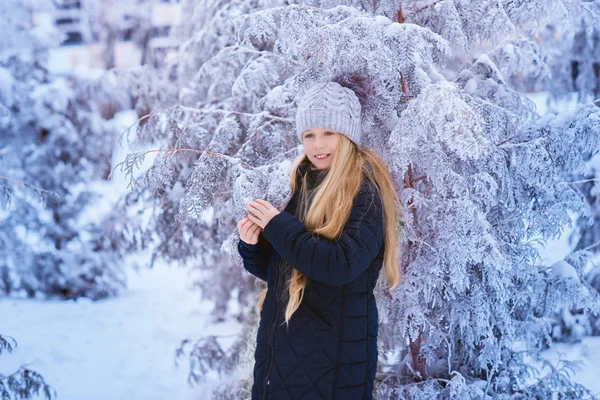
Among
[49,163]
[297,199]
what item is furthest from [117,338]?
[297,199]

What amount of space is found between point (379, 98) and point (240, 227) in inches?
39.1

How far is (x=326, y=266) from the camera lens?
205cm

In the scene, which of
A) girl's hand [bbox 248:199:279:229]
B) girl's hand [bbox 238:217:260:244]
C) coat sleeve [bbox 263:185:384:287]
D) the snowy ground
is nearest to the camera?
coat sleeve [bbox 263:185:384:287]

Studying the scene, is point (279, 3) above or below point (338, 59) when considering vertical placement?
above

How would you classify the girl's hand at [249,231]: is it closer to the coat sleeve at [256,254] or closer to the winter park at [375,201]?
the winter park at [375,201]

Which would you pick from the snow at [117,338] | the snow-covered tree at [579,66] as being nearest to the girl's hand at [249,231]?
the snow at [117,338]

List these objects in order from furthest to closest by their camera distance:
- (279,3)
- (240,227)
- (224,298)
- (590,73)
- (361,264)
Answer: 1. (224,298)
2. (590,73)
3. (279,3)
4. (240,227)
5. (361,264)

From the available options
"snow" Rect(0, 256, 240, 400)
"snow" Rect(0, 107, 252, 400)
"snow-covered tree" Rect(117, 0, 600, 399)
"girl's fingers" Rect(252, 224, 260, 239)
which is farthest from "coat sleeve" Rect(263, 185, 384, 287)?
"snow" Rect(0, 256, 240, 400)

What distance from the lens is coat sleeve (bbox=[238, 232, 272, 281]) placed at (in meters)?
2.46

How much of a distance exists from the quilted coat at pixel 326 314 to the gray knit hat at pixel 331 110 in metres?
0.28

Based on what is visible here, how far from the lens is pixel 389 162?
2.80 metres

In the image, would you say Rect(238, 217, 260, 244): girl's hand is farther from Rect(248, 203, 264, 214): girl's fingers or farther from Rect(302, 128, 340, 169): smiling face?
Rect(302, 128, 340, 169): smiling face

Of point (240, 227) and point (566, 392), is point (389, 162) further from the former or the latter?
point (566, 392)

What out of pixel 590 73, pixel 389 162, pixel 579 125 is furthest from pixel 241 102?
pixel 590 73
